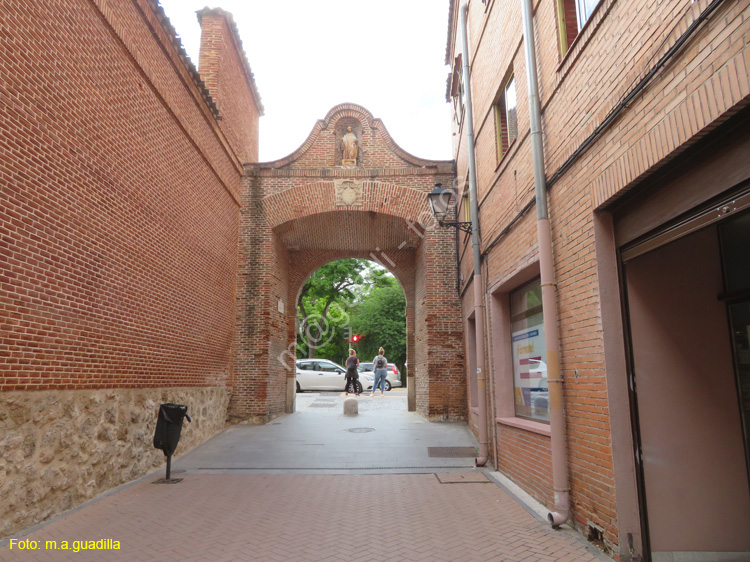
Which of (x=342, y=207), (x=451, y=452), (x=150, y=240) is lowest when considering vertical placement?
(x=451, y=452)

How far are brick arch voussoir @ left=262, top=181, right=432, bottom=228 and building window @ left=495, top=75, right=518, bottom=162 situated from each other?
5271 mm

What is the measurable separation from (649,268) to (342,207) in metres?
9.67

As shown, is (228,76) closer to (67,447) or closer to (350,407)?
(350,407)

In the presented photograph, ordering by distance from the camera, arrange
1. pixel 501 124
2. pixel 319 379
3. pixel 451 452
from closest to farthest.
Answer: pixel 501 124 → pixel 451 452 → pixel 319 379

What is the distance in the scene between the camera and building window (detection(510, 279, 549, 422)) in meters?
6.39

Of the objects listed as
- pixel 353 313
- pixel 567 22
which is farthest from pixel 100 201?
pixel 353 313

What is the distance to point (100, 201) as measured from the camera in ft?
21.4

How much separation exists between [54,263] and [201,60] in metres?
8.45

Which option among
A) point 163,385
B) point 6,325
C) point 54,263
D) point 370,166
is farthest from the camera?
point 370,166

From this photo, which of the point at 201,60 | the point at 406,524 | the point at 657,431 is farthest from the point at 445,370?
the point at 201,60

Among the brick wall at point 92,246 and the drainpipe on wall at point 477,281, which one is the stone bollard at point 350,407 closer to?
the brick wall at point 92,246

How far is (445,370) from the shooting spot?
12.7 m

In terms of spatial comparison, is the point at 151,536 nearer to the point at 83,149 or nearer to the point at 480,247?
the point at 83,149

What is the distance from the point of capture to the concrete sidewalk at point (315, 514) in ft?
14.5
